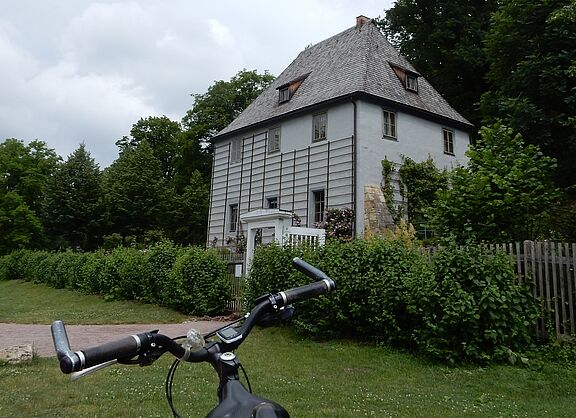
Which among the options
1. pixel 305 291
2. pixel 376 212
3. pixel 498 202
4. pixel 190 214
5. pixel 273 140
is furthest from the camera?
pixel 190 214

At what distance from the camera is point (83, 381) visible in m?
6.20

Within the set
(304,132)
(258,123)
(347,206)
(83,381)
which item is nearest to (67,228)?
(258,123)

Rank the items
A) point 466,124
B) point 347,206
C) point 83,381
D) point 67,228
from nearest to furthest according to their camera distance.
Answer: point 83,381, point 347,206, point 466,124, point 67,228

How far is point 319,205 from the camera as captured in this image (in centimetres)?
1953

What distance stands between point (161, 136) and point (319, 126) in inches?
1255

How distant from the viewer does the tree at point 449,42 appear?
27.2 meters

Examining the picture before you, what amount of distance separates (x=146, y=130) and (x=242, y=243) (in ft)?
106

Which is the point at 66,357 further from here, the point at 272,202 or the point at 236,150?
the point at 236,150

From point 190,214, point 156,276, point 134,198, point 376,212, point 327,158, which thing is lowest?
point 156,276

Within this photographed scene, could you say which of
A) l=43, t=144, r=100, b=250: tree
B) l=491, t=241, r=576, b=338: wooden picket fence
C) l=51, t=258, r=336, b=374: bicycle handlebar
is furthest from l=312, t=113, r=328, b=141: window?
l=43, t=144, r=100, b=250: tree

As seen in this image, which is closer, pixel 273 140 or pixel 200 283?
pixel 200 283

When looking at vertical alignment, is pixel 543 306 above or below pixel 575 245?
below

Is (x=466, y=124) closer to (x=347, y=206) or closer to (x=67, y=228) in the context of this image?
(x=347, y=206)

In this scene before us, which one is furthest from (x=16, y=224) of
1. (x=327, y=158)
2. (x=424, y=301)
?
(x=424, y=301)
